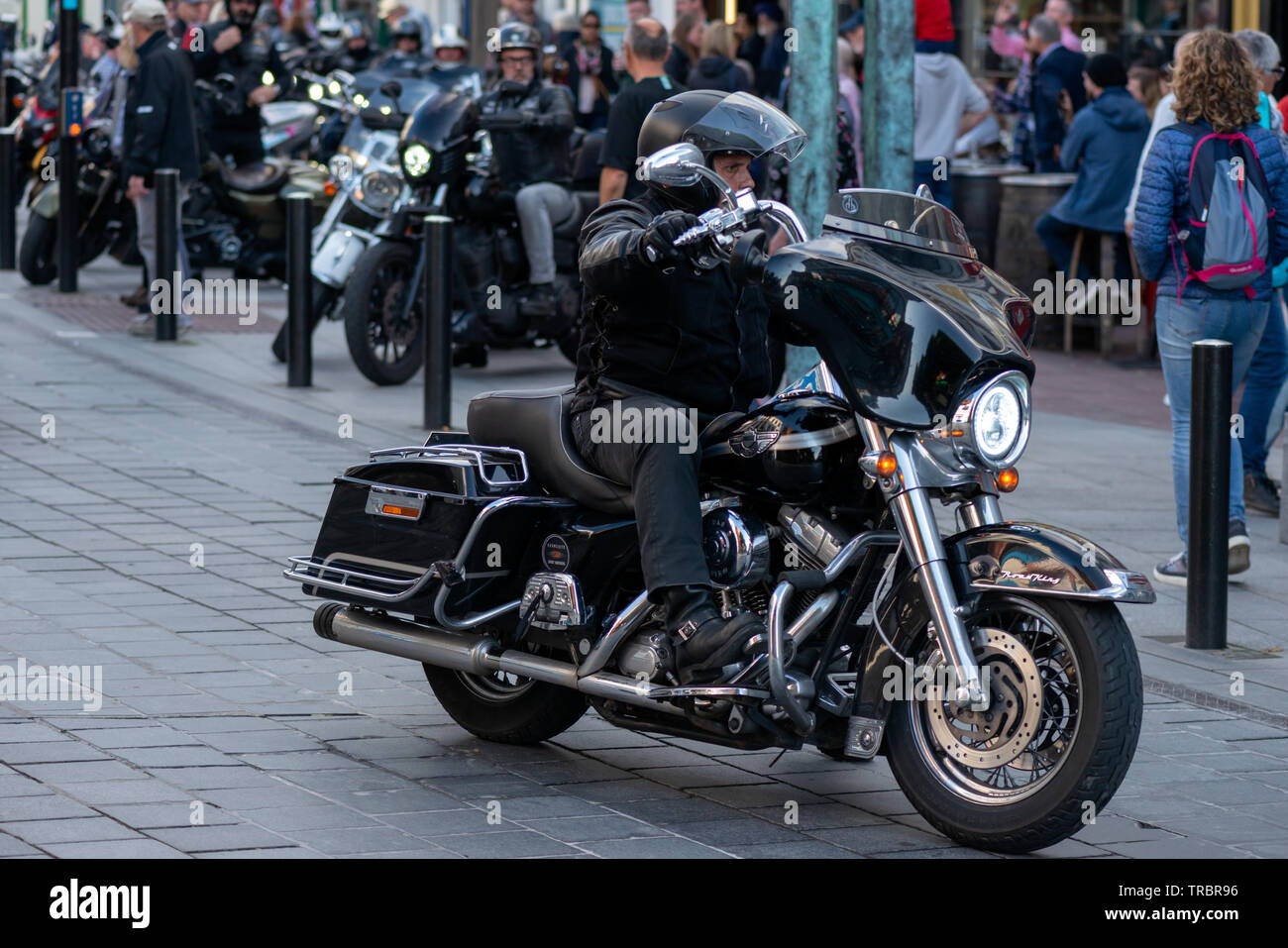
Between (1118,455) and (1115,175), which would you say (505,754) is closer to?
(1118,455)

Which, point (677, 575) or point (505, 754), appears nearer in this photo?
point (677, 575)

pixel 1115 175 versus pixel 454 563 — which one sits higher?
pixel 1115 175

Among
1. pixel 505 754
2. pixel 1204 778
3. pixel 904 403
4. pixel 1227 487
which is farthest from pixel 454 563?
pixel 1227 487

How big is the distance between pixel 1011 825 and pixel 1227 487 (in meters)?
2.51

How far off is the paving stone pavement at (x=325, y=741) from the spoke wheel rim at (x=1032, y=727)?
0.60 ft

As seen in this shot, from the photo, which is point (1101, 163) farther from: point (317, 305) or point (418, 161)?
point (317, 305)

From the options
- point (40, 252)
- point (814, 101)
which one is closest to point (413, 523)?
point (814, 101)

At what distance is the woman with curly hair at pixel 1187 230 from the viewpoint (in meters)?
7.83

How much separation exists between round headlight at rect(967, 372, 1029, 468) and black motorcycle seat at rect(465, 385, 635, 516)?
2.86ft

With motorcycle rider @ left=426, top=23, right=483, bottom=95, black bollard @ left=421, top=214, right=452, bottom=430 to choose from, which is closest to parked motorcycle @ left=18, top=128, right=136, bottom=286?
motorcycle rider @ left=426, top=23, right=483, bottom=95

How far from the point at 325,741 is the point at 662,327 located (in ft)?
A: 4.74

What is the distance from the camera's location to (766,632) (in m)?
4.88
